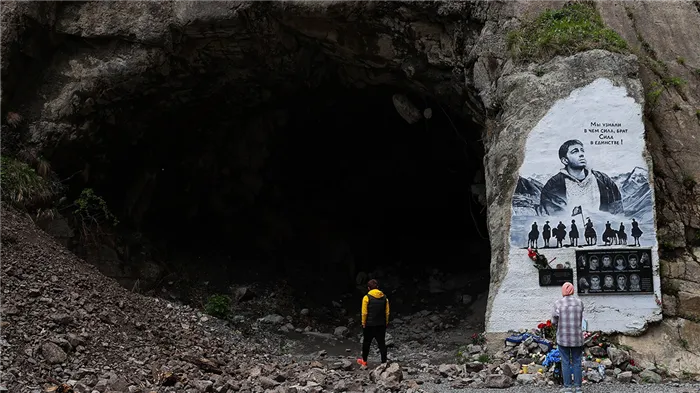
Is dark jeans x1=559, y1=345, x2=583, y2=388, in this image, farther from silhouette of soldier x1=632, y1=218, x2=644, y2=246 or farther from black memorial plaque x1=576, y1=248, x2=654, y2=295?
silhouette of soldier x1=632, y1=218, x2=644, y2=246

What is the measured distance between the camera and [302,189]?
60.7 feet

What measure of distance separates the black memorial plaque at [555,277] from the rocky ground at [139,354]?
1.00 metres

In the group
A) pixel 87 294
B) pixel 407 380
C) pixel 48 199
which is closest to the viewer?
pixel 407 380

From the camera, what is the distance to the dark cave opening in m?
15.1

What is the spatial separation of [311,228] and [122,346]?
395 inches

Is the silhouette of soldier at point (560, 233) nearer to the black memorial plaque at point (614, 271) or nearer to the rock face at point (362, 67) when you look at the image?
the black memorial plaque at point (614, 271)

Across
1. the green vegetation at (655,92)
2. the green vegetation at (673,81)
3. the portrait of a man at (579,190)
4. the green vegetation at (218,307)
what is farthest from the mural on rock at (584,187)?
the green vegetation at (218,307)

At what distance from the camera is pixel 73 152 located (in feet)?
44.2

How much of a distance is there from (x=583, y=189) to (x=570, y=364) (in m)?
3.39

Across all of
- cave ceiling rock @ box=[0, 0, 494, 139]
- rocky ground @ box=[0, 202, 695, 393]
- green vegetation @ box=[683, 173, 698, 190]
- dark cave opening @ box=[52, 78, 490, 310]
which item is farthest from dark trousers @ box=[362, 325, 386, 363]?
dark cave opening @ box=[52, 78, 490, 310]

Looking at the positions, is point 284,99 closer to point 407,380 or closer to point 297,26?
point 297,26

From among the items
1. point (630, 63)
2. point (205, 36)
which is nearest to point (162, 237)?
point (205, 36)

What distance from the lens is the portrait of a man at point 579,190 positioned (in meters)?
9.88

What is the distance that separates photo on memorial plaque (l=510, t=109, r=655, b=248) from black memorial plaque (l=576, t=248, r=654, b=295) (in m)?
0.14
